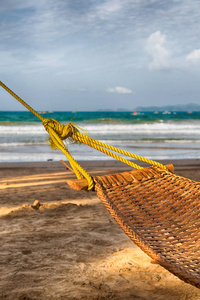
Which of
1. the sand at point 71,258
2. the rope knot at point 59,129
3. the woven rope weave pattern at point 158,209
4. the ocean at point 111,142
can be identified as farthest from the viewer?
the ocean at point 111,142

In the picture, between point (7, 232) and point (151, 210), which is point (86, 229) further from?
point (151, 210)

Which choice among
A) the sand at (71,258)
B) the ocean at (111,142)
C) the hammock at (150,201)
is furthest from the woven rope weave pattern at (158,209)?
the ocean at (111,142)

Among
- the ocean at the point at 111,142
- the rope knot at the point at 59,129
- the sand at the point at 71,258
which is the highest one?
the rope knot at the point at 59,129

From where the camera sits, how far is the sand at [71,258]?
2.00 m

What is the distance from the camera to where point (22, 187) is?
5.02 m

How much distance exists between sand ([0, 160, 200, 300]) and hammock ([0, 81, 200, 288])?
1.02 feet

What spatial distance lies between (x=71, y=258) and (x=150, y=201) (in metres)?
0.75

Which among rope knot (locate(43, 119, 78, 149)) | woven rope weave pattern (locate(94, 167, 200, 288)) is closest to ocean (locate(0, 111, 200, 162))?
rope knot (locate(43, 119, 78, 149))

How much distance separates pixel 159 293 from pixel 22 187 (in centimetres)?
341

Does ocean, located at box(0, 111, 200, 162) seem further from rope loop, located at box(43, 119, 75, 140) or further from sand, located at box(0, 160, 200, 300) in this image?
sand, located at box(0, 160, 200, 300)

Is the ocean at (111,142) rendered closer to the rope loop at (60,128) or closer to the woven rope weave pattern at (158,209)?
the rope loop at (60,128)

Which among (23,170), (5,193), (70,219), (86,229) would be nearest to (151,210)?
(86,229)

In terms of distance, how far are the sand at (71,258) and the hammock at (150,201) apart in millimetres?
309

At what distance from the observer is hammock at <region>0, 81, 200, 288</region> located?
1933mm
